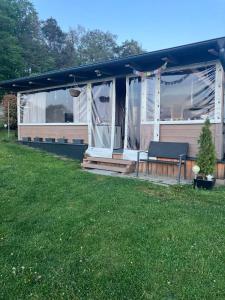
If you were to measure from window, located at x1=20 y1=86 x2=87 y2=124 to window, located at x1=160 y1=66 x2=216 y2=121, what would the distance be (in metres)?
2.99

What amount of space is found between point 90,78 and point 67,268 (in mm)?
7221

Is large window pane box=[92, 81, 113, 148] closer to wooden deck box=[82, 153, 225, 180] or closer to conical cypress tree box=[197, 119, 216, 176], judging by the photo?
wooden deck box=[82, 153, 225, 180]

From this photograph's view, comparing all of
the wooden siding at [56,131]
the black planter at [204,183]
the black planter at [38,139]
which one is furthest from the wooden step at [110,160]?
the black planter at [38,139]

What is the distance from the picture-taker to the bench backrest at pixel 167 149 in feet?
22.7

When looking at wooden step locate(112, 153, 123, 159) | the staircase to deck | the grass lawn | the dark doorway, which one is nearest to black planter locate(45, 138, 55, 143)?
the dark doorway

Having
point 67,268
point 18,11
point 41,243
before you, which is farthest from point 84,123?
point 18,11

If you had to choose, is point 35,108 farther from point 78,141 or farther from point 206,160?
point 206,160

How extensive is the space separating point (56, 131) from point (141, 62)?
13.6 ft

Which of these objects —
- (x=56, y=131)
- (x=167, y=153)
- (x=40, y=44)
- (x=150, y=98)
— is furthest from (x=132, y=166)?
(x=40, y=44)

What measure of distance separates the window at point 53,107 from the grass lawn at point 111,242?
424cm

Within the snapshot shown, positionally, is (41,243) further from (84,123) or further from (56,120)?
(56,120)

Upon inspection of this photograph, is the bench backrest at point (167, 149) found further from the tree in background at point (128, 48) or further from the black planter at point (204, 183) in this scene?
the tree in background at point (128, 48)

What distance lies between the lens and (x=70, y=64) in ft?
113

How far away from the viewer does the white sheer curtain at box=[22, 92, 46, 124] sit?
11.3 m
